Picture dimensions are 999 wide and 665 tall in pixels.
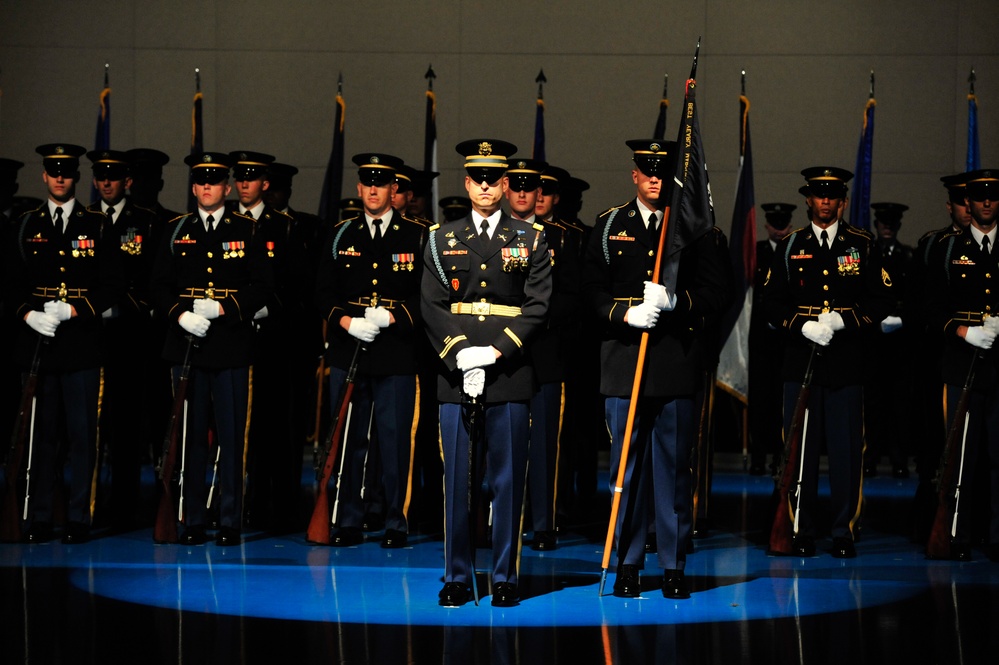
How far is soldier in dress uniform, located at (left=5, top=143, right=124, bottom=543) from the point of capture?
6.83m

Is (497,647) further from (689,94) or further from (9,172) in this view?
(9,172)

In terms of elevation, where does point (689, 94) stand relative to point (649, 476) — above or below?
above

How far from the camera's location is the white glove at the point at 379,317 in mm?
6738

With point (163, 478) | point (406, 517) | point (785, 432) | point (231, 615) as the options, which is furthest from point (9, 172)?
point (785, 432)

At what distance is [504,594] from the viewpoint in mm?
5379

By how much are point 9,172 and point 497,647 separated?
195 inches

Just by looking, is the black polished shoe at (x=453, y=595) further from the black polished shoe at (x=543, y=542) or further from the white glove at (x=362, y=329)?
the white glove at (x=362, y=329)

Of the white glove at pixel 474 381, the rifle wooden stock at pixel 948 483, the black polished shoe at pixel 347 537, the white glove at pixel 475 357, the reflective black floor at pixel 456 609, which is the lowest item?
the reflective black floor at pixel 456 609

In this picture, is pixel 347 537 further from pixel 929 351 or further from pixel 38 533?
pixel 929 351

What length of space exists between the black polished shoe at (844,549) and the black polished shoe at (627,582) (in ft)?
4.71

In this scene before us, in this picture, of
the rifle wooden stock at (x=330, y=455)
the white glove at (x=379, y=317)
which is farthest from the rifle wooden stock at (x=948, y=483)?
the rifle wooden stock at (x=330, y=455)

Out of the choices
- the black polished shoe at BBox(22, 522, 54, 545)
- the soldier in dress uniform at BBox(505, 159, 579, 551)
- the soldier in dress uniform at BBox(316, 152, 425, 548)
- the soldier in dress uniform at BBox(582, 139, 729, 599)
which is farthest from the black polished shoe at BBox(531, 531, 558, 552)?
the black polished shoe at BBox(22, 522, 54, 545)

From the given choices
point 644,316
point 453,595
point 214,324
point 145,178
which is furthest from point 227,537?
point 644,316

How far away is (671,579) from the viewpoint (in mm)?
5590
